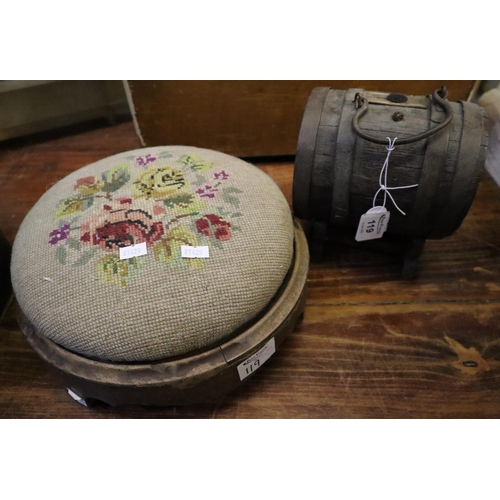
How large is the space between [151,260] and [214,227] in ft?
0.56

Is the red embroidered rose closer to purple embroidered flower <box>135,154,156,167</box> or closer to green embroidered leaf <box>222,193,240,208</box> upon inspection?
green embroidered leaf <box>222,193,240,208</box>

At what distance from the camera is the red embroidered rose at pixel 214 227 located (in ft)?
3.24

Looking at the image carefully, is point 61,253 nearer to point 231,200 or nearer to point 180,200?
point 180,200

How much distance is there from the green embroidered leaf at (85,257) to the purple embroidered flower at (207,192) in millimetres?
297

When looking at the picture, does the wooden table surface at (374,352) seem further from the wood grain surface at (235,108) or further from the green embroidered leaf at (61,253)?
the wood grain surface at (235,108)

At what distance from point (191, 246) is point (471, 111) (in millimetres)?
802

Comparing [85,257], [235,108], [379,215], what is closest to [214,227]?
[85,257]

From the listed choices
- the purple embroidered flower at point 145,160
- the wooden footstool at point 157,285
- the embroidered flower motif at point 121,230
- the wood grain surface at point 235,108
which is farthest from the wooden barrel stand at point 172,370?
the wood grain surface at point 235,108

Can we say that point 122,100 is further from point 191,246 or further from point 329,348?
point 329,348

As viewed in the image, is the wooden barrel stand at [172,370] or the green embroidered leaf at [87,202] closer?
the wooden barrel stand at [172,370]

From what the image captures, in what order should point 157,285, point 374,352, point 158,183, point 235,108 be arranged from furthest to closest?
1. point 235,108
2. point 374,352
3. point 158,183
4. point 157,285

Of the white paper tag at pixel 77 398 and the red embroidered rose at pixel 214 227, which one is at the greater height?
the red embroidered rose at pixel 214 227

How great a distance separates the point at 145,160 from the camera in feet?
3.96

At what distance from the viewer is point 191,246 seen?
0.96 m
